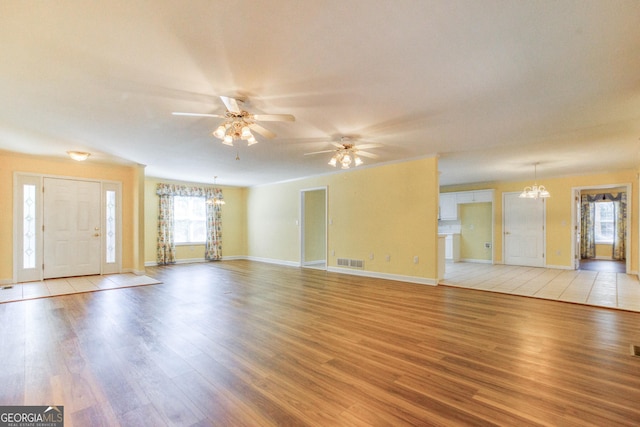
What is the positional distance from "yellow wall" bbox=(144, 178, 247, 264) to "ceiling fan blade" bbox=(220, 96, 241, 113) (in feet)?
22.5

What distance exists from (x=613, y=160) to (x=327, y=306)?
6587 mm

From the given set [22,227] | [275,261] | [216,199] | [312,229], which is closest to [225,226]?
[216,199]

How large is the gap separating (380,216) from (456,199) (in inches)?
175

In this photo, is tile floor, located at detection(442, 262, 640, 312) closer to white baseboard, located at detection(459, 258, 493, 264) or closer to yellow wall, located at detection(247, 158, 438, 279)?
yellow wall, located at detection(247, 158, 438, 279)

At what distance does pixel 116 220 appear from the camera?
22.7 ft

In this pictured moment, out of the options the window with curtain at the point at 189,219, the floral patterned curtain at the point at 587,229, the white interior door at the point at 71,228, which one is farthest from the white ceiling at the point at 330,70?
the floral patterned curtain at the point at 587,229

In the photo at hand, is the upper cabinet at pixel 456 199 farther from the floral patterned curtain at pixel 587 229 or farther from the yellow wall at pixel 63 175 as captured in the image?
the yellow wall at pixel 63 175

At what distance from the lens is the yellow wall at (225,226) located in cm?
855

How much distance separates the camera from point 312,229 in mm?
8859

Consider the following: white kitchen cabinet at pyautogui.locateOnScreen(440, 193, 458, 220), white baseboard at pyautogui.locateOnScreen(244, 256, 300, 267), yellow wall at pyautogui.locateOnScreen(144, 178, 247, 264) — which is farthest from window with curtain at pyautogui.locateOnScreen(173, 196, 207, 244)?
white kitchen cabinet at pyautogui.locateOnScreen(440, 193, 458, 220)

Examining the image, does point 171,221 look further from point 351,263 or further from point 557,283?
point 557,283

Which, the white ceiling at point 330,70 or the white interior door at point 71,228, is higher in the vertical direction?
the white ceiling at point 330,70

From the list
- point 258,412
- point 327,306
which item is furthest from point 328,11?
point 327,306

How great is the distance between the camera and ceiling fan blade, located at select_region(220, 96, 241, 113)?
2.80m
